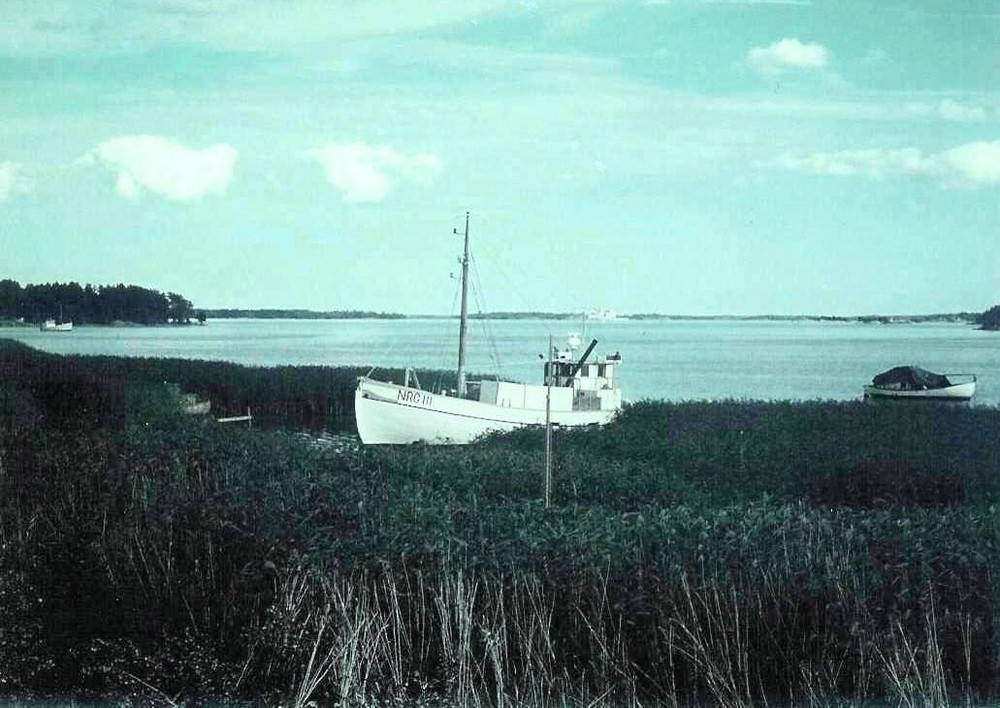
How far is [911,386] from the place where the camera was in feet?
71.9

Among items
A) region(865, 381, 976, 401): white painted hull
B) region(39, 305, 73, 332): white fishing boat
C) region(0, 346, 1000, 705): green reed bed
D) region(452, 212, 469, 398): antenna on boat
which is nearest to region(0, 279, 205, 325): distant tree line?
region(39, 305, 73, 332): white fishing boat

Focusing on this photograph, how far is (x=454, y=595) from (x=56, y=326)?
29.7 ft

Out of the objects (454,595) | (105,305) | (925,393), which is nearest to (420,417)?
(105,305)

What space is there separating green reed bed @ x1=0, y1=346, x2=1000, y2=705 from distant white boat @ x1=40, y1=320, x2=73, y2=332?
108 inches

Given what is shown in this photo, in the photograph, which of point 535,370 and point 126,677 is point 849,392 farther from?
point 126,677

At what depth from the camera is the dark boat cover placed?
22.0 metres

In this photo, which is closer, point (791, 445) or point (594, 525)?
point (594, 525)

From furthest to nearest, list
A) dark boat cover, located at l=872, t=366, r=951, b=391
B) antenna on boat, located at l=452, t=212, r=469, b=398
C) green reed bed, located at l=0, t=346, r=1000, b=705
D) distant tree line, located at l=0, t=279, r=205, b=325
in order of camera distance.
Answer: dark boat cover, located at l=872, t=366, r=951, b=391 → antenna on boat, located at l=452, t=212, r=469, b=398 → distant tree line, located at l=0, t=279, r=205, b=325 → green reed bed, located at l=0, t=346, r=1000, b=705

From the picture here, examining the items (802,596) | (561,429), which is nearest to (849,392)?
(561,429)

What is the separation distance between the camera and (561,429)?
61.1 ft

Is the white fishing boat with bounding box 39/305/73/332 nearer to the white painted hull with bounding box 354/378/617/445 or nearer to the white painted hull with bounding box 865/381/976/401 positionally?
the white painted hull with bounding box 354/378/617/445

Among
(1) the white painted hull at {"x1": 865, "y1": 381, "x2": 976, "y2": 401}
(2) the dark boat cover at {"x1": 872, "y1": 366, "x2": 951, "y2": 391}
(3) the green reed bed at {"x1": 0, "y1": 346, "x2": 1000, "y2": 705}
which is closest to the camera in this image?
(3) the green reed bed at {"x1": 0, "y1": 346, "x2": 1000, "y2": 705}

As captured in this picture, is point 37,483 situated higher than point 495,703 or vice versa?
point 37,483

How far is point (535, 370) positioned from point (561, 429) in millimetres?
19719
